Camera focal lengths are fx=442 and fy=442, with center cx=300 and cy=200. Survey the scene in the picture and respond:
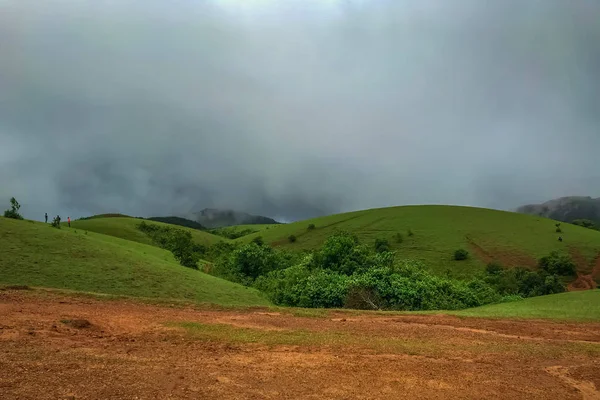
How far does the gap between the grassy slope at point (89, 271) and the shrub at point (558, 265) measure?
60.7 meters

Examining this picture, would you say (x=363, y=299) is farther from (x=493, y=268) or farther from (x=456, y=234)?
(x=456, y=234)

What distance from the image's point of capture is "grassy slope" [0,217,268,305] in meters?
26.4

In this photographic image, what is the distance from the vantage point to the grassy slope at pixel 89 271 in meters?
26.4

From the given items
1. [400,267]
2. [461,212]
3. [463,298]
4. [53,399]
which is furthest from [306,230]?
[53,399]

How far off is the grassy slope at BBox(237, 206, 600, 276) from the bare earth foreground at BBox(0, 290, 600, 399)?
5850cm

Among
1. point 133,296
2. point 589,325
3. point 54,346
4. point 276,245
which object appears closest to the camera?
point 54,346

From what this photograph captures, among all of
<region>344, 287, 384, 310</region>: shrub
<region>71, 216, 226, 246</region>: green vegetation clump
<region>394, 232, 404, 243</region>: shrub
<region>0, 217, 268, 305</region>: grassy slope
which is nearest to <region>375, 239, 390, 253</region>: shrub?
<region>394, 232, 404, 243</region>: shrub

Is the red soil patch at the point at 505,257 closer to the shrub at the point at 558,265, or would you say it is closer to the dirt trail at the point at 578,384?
the shrub at the point at 558,265

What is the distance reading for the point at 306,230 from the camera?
107812 mm

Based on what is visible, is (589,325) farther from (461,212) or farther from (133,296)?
(461,212)

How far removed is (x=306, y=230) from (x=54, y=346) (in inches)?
3776

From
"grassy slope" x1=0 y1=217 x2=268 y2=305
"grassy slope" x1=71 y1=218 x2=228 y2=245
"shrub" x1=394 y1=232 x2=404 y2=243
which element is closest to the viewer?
"grassy slope" x1=0 y1=217 x2=268 y2=305

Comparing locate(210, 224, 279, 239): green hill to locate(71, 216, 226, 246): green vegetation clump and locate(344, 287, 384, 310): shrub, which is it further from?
locate(344, 287, 384, 310): shrub

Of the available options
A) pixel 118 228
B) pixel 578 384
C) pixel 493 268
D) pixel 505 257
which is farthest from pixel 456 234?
pixel 578 384
